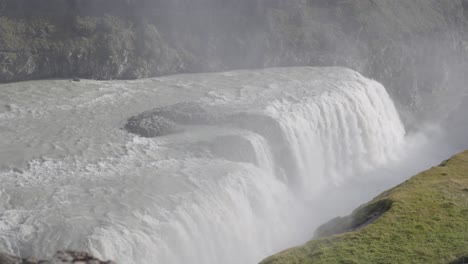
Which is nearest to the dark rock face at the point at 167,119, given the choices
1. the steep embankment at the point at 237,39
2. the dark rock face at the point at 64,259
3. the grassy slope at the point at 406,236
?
the steep embankment at the point at 237,39

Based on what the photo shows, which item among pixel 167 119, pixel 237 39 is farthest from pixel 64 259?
pixel 237 39

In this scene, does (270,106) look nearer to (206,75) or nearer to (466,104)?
(206,75)

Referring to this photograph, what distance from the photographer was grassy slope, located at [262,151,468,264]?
13227mm

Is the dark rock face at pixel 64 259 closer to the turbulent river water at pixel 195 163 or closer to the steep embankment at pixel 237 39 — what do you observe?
the turbulent river water at pixel 195 163

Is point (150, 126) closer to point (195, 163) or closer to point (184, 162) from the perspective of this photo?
point (184, 162)

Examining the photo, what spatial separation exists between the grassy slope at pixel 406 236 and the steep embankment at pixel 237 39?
2822cm

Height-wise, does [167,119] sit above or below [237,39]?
below

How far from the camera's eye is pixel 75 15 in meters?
42.7

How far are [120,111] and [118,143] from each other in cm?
512

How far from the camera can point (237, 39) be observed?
4738 centimetres

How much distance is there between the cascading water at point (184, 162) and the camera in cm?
1931

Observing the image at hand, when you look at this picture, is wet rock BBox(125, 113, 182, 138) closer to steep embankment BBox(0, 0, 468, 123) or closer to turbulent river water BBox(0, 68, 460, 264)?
turbulent river water BBox(0, 68, 460, 264)

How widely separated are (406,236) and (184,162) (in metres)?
13.1

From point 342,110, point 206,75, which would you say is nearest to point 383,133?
point 342,110
